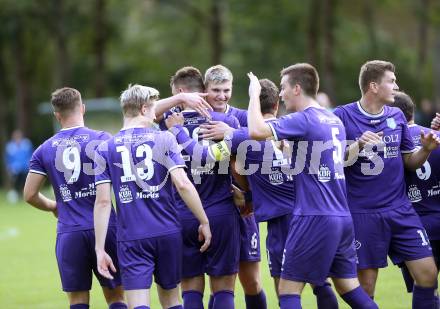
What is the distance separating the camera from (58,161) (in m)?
8.09

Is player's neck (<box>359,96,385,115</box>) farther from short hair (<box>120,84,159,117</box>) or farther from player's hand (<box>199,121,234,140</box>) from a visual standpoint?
short hair (<box>120,84,159,117</box>)

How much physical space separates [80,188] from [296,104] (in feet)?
7.22

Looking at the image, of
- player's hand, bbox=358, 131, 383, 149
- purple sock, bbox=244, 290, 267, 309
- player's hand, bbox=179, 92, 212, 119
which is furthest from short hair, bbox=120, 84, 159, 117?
purple sock, bbox=244, 290, 267, 309

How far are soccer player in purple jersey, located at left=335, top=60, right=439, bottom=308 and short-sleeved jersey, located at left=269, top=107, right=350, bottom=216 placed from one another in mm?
736

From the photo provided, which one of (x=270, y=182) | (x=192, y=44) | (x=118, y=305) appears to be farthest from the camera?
(x=192, y=44)

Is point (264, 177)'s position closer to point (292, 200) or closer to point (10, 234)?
point (292, 200)

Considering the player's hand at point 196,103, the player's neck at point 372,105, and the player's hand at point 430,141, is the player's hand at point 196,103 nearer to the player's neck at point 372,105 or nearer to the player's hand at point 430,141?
the player's neck at point 372,105

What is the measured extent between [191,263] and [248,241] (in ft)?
2.21

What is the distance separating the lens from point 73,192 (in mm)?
8109

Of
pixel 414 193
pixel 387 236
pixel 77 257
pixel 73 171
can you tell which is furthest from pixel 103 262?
pixel 414 193

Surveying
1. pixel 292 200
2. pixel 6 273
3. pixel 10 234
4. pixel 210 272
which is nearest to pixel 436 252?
pixel 292 200

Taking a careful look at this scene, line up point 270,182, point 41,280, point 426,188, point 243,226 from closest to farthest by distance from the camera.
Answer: point 270,182
point 243,226
point 426,188
point 41,280

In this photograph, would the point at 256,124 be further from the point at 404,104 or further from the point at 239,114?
the point at 404,104

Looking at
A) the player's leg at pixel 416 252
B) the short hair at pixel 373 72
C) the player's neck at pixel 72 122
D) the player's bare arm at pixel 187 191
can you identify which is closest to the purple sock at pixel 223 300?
the player's bare arm at pixel 187 191
